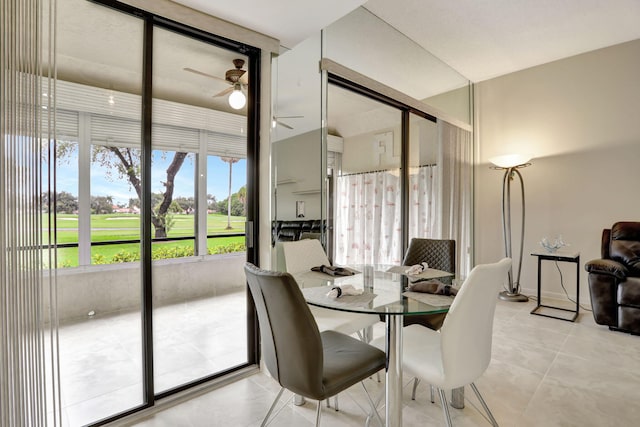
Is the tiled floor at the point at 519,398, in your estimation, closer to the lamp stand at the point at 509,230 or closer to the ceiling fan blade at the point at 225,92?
the lamp stand at the point at 509,230

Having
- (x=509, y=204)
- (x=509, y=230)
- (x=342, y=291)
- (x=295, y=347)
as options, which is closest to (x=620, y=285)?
(x=509, y=230)

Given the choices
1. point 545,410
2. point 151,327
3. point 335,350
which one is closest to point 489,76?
point 545,410

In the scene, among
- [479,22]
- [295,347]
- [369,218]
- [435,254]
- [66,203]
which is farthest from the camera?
[369,218]

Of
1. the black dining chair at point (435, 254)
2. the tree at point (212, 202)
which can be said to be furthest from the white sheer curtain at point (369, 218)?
the tree at point (212, 202)

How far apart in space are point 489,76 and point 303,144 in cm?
344

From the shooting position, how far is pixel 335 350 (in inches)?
64.2

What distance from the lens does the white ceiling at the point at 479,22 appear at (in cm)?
211

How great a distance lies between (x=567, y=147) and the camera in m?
4.05

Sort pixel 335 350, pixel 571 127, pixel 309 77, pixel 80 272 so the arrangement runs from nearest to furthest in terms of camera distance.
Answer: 1. pixel 335 350
2. pixel 80 272
3. pixel 309 77
4. pixel 571 127

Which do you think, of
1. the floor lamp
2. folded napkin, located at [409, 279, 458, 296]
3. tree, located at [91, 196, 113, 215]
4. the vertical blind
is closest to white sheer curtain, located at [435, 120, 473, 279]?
the floor lamp

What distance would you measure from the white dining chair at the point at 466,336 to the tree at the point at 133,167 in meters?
1.70

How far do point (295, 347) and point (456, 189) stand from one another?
3.82 m

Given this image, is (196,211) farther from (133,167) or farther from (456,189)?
(456,189)

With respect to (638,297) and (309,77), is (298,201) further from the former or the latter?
(638,297)
